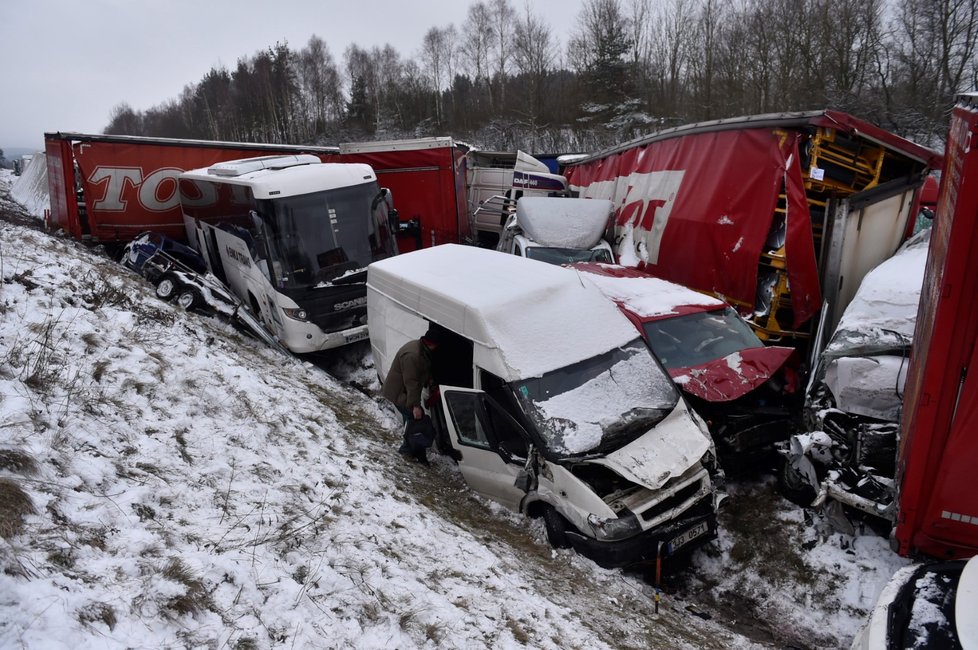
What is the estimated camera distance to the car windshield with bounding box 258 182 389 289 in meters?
9.16

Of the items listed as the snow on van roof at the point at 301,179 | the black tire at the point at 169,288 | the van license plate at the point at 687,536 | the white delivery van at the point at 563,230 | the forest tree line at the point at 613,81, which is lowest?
the van license plate at the point at 687,536

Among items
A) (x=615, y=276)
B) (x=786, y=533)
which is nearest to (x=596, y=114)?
(x=615, y=276)

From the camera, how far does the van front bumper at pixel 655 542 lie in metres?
4.54

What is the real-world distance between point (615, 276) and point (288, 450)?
4941mm

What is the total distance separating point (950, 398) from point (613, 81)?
4312 cm

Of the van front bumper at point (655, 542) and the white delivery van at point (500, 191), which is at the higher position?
the white delivery van at point (500, 191)

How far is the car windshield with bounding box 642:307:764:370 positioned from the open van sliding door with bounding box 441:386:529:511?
2.18 metres

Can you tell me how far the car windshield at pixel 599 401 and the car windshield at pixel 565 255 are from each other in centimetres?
502

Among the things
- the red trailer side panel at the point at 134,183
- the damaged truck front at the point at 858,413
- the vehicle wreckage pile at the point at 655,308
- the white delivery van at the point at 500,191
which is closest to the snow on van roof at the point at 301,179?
the vehicle wreckage pile at the point at 655,308

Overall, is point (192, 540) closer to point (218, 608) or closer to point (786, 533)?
point (218, 608)

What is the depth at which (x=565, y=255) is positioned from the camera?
10750 mm

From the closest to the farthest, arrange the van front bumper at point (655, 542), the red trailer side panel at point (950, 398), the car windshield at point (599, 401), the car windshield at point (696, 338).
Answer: the red trailer side panel at point (950, 398) → the van front bumper at point (655, 542) → the car windshield at point (599, 401) → the car windshield at point (696, 338)

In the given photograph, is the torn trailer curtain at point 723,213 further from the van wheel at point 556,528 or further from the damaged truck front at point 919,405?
the van wheel at point 556,528

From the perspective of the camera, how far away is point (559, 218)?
Answer: 36.9ft
